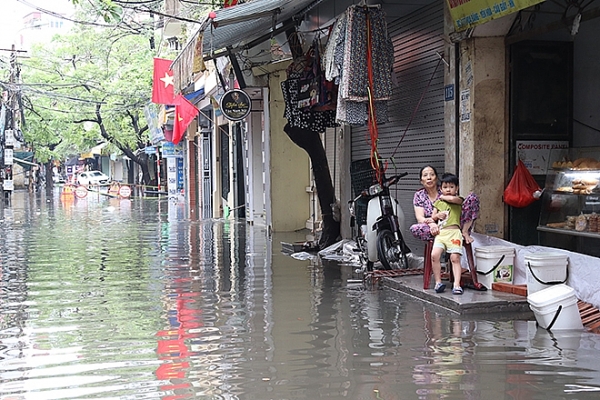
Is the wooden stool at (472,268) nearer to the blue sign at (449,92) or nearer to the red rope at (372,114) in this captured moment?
the red rope at (372,114)

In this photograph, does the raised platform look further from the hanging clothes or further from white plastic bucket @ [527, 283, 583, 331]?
the hanging clothes

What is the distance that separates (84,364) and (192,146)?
30.6 meters

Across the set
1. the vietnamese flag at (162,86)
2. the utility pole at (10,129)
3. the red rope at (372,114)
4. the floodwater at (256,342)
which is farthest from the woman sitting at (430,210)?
the utility pole at (10,129)

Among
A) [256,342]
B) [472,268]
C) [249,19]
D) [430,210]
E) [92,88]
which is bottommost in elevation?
[256,342]

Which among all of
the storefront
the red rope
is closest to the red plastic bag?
the storefront

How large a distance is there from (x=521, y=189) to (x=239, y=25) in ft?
17.3

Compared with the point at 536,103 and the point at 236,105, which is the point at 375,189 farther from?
the point at 236,105

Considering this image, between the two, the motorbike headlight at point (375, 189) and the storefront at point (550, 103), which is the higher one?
the storefront at point (550, 103)

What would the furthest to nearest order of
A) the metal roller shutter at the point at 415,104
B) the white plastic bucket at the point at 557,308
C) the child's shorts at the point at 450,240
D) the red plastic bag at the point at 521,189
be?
the metal roller shutter at the point at 415,104
the red plastic bag at the point at 521,189
the child's shorts at the point at 450,240
the white plastic bucket at the point at 557,308

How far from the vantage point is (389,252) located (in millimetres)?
9672

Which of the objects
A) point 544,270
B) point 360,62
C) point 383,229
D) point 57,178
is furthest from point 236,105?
point 57,178

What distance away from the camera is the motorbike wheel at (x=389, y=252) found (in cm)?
964

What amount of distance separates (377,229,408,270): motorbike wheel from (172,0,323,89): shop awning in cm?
330

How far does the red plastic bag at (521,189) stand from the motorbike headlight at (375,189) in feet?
5.10
